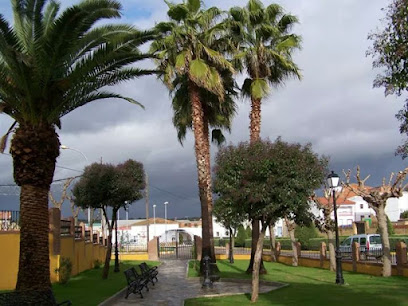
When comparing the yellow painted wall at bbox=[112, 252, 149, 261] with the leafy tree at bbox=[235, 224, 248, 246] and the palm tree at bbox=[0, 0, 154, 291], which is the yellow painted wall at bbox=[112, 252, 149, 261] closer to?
the leafy tree at bbox=[235, 224, 248, 246]

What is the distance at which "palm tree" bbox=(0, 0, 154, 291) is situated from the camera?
10945mm

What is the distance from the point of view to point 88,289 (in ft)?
60.2

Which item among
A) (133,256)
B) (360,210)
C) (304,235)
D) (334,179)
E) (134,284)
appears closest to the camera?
(134,284)

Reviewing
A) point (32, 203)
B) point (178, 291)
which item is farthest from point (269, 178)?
point (178, 291)

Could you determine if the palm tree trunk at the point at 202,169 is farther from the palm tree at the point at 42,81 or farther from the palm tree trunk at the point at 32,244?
the palm tree trunk at the point at 32,244

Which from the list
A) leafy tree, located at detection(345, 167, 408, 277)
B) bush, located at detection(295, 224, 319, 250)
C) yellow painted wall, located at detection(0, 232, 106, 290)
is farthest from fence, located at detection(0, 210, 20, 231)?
bush, located at detection(295, 224, 319, 250)

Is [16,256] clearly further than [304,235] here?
No

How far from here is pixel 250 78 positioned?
2505cm

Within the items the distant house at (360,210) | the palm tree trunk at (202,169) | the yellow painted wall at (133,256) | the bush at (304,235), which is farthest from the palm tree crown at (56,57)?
the distant house at (360,210)

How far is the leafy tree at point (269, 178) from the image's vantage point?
46.0 ft

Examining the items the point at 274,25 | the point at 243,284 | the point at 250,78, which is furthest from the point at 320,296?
the point at 274,25

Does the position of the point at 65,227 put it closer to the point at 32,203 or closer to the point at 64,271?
the point at 64,271

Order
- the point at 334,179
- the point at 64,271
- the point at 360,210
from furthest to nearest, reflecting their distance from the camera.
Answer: the point at 360,210 → the point at 334,179 → the point at 64,271

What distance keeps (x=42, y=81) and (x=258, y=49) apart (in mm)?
14444
